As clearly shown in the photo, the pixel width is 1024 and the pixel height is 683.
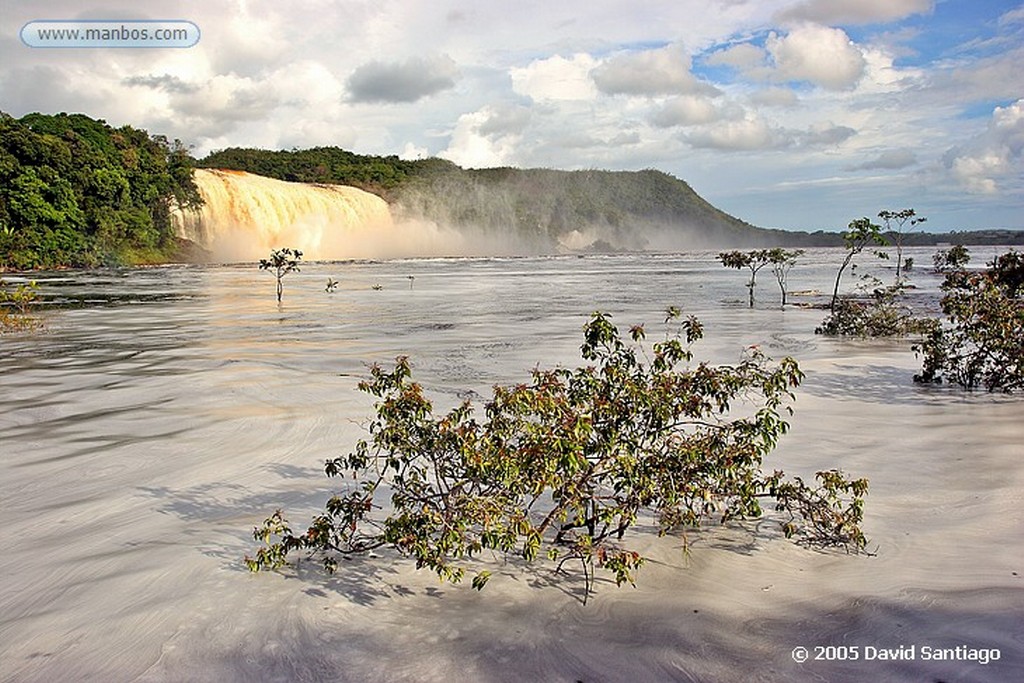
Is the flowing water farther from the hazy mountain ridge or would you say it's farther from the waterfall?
the hazy mountain ridge

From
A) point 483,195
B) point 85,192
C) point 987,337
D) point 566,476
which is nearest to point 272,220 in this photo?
point 85,192

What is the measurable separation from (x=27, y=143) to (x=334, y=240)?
3521cm

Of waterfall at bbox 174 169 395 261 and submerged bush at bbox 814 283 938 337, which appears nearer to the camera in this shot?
submerged bush at bbox 814 283 938 337

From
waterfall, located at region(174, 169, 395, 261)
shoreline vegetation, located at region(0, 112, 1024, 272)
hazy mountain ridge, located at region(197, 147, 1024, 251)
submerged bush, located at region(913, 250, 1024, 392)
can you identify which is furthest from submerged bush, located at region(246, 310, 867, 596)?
hazy mountain ridge, located at region(197, 147, 1024, 251)

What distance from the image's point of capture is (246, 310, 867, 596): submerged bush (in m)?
4.89

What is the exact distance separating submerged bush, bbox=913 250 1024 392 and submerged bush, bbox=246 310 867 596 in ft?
20.5

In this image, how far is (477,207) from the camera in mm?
145125

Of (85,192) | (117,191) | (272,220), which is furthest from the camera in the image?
(272,220)

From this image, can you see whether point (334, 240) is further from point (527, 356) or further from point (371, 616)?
point (371, 616)

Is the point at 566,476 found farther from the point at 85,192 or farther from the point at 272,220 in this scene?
the point at 272,220

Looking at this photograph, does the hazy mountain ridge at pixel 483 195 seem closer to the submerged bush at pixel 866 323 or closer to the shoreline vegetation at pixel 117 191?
the shoreline vegetation at pixel 117 191

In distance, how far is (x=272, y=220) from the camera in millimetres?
85938

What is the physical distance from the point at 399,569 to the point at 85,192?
2943 inches

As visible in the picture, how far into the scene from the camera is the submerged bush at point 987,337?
36.0 feet
